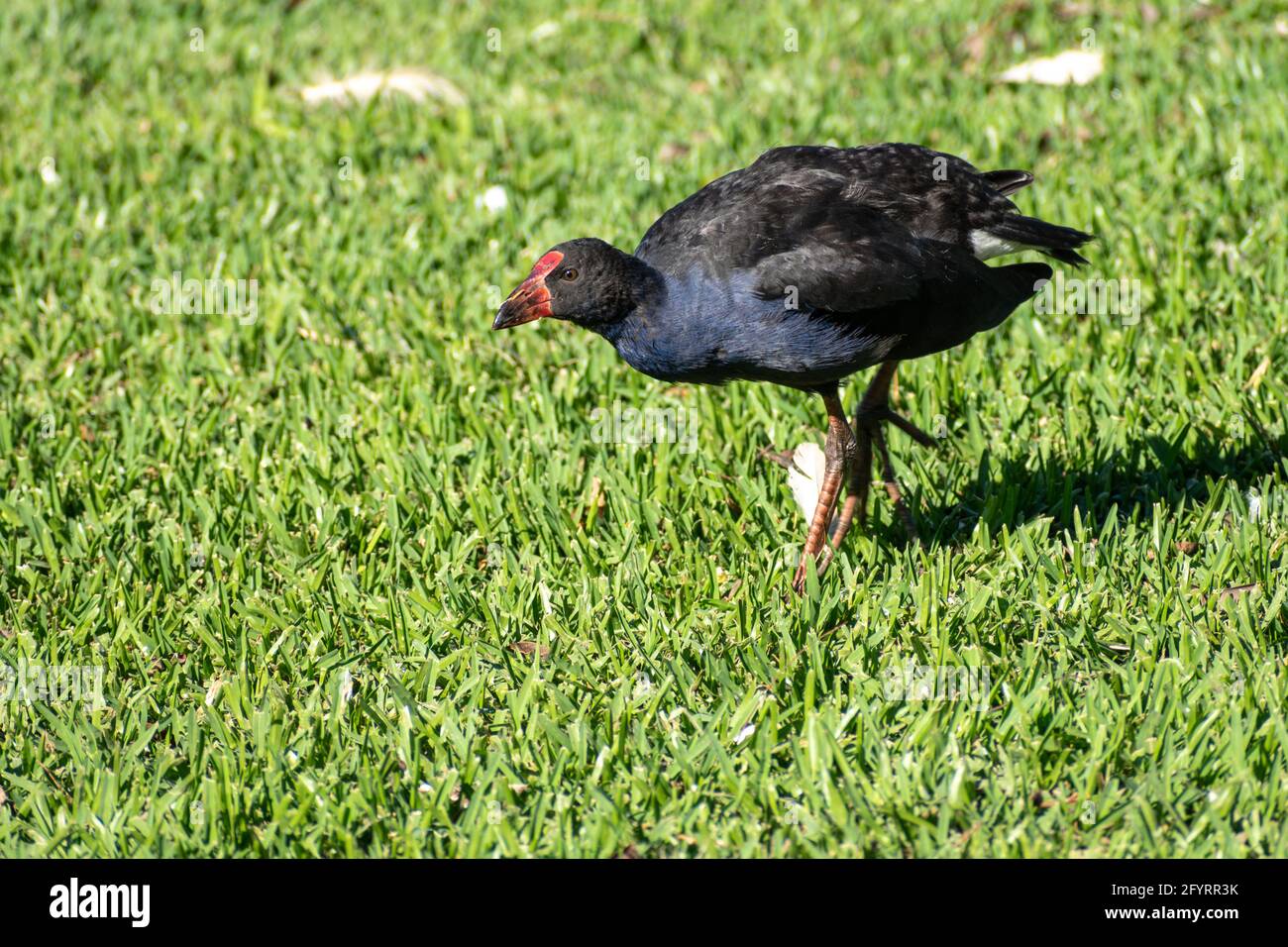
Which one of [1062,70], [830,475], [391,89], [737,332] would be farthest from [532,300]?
[1062,70]

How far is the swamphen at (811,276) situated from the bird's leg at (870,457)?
0.20 m

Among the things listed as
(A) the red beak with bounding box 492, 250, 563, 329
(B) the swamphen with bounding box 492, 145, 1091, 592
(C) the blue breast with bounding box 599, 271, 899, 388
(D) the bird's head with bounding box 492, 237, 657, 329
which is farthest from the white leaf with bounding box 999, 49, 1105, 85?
(A) the red beak with bounding box 492, 250, 563, 329

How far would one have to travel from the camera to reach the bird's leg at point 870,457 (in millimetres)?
4801

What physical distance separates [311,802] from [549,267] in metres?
1.64

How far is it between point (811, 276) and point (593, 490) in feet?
4.26

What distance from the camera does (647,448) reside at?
5.31m

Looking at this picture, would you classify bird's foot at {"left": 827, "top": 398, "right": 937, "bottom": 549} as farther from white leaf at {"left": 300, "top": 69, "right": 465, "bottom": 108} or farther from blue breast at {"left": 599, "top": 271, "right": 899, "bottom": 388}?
white leaf at {"left": 300, "top": 69, "right": 465, "bottom": 108}

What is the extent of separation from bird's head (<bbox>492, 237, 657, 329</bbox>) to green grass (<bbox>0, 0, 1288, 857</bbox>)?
2.83 ft

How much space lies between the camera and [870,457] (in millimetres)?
4836

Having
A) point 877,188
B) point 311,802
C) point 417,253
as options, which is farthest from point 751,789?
point 417,253

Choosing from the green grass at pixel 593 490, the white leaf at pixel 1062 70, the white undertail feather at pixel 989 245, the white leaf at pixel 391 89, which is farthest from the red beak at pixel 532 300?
the white leaf at pixel 1062 70

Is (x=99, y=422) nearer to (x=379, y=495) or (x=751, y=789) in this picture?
(x=379, y=495)

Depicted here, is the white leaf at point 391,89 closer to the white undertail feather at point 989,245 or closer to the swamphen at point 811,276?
the swamphen at point 811,276

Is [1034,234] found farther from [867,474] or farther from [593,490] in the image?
[593,490]
